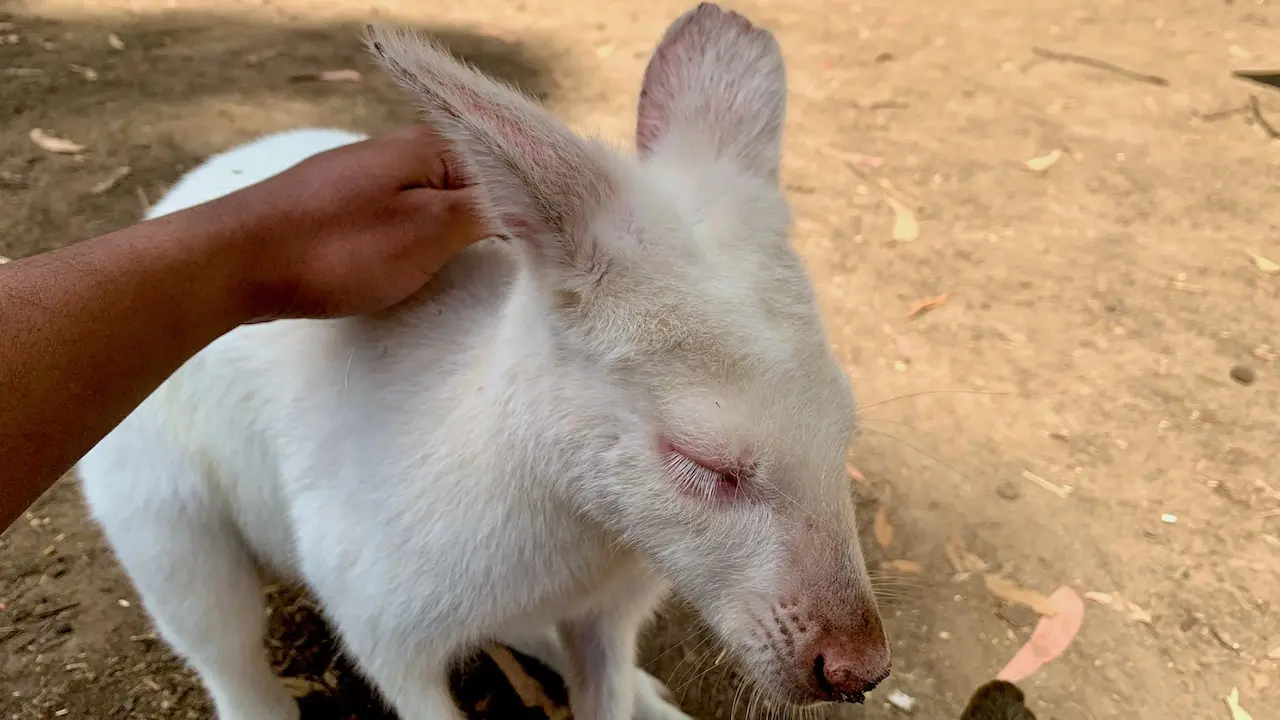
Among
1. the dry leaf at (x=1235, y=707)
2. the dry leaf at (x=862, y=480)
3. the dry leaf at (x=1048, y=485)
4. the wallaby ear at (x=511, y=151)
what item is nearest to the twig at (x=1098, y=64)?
the dry leaf at (x=1048, y=485)

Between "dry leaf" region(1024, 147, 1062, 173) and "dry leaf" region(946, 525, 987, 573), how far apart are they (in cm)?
199

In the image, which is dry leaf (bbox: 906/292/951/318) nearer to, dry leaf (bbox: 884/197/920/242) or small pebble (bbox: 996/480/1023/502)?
dry leaf (bbox: 884/197/920/242)

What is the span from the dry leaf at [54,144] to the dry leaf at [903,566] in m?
3.13

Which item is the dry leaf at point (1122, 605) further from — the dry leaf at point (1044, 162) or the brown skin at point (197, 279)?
the dry leaf at point (1044, 162)

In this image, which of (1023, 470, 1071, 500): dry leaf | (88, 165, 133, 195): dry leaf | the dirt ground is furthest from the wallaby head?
(88, 165, 133, 195): dry leaf

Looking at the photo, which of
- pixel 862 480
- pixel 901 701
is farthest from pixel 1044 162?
pixel 901 701

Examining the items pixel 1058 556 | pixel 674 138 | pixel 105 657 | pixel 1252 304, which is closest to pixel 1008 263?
pixel 1252 304

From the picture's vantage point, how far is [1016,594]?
237 centimetres

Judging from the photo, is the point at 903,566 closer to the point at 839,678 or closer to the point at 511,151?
the point at 839,678

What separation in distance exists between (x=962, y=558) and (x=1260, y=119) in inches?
116

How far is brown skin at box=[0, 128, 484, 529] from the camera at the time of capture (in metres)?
1.25

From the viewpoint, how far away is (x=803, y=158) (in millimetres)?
3855

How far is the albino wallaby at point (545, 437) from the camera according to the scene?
1228 mm

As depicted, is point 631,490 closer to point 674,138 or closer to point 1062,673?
point 674,138
